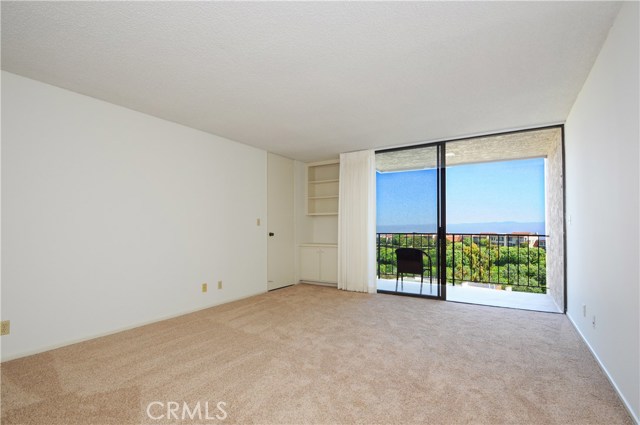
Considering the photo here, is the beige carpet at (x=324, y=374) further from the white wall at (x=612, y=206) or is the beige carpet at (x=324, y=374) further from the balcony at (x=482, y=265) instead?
the balcony at (x=482, y=265)

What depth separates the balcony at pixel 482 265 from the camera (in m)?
Answer: 5.04

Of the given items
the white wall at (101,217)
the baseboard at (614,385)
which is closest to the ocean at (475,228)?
Answer: the baseboard at (614,385)

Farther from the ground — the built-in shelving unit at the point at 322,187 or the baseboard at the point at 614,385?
the built-in shelving unit at the point at 322,187

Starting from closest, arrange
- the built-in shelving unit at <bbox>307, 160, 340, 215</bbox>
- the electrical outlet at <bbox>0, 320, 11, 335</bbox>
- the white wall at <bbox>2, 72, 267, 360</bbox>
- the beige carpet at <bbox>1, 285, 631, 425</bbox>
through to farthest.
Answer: the beige carpet at <bbox>1, 285, 631, 425</bbox>
the electrical outlet at <bbox>0, 320, 11, 335</bbox>
the white wall at <bbox>2, 72, 267, 360</bbox>
the built-in shelving unit at <bbox>307, 160, 340, 215</bbox>

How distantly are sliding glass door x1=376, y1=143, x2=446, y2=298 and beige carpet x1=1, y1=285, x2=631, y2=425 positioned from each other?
145 centimetres

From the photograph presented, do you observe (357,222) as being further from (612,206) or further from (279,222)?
(612,206)

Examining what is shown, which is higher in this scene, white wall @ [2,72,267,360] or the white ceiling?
the white ceiling

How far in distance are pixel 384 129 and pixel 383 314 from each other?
2.42 m

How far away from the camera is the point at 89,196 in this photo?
3.05 m

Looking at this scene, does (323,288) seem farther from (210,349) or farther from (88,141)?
(88,141)

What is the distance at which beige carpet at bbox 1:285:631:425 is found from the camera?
5.96 ft

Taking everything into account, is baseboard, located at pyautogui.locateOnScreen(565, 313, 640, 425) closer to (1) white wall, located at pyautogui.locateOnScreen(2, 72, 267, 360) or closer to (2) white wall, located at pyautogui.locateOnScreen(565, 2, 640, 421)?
(2) white wall, located at pyautogui.locateOnScreen(565, 2, 640, 421)

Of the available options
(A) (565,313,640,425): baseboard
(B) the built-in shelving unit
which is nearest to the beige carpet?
(A) (565,313,640,425): baseboard

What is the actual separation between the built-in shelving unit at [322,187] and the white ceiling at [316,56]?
2449 millimetres
